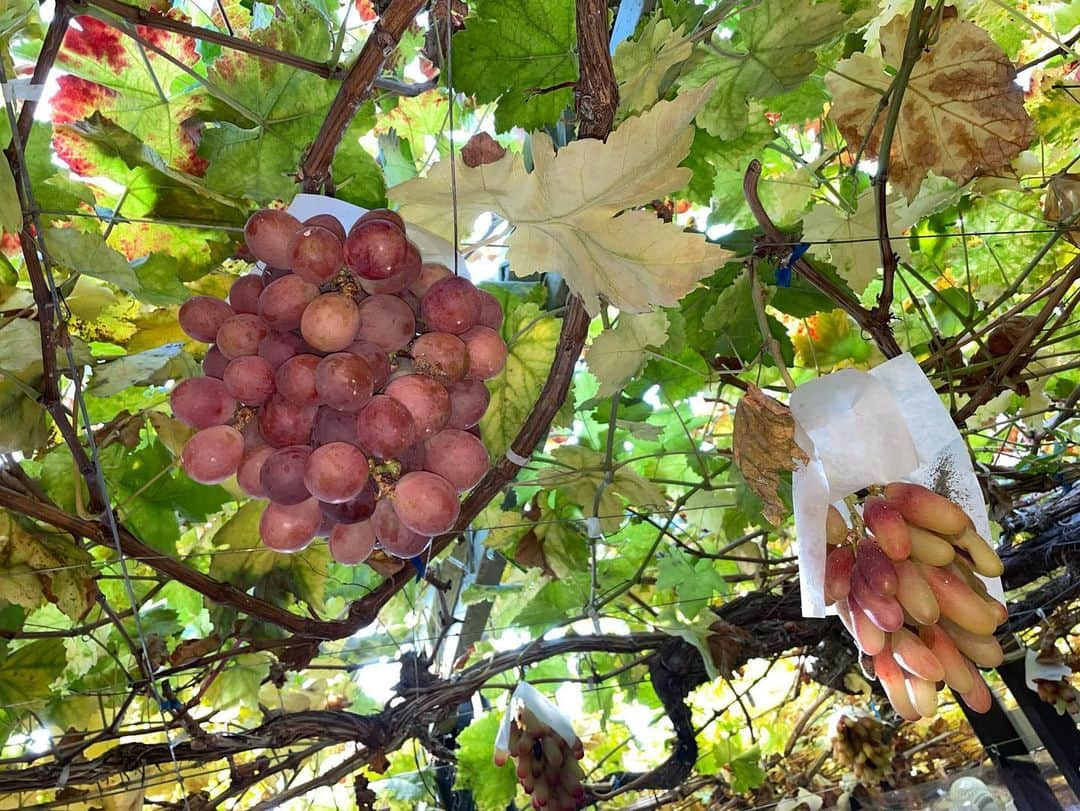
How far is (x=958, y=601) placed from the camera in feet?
1.97

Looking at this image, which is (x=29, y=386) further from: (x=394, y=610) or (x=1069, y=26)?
(x=1069, y=26)

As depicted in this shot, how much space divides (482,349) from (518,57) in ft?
1.29

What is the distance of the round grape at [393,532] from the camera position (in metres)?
0.56

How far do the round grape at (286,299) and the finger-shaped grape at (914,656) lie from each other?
0.46 m

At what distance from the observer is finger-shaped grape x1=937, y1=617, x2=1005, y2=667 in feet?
1.97

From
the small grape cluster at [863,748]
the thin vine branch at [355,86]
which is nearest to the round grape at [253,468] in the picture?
the thin vine branch at [355,86]

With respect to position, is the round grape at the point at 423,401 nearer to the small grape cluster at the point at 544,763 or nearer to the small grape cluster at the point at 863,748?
the small grape cluster at the point at 544,763

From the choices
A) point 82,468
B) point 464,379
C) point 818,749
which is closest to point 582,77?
point 464,379

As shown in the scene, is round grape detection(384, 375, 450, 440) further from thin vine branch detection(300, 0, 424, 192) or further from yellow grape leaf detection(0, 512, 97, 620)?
yellow grape leaf detection(0, 512, 97, 620)

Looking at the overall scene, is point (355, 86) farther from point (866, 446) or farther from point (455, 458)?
point (866, 446)

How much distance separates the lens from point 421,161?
4.25 feet

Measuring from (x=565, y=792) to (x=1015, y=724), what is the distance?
2.75ft

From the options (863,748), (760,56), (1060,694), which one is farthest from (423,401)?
(863,748)

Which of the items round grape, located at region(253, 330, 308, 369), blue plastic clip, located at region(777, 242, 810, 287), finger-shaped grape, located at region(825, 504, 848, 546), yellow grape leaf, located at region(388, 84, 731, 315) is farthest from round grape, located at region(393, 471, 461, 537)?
blue plastic clip, located at region(777, 242, 810, 287)
